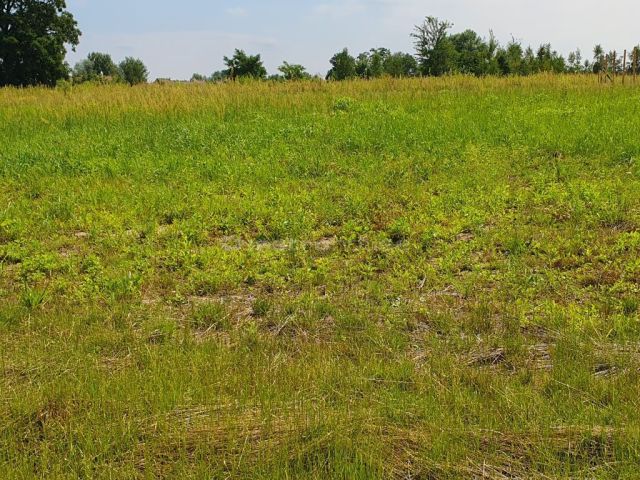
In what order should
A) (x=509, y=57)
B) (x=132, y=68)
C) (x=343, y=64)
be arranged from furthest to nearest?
(x=132, y=68) → (x=343, y=64) → (x=509, y=57)

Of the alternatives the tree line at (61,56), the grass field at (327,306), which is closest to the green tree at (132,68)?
the tree line at (61,56)

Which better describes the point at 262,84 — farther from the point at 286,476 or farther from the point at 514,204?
the point at 286,476

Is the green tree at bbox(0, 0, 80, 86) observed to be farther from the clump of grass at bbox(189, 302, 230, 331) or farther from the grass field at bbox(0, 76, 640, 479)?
the clump of grass at bbox(189, 302, 230, 331)

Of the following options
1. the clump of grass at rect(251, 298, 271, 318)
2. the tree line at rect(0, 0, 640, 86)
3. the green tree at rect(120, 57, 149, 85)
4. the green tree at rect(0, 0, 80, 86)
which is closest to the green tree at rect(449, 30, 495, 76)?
the tree line at rect(0, 0, 640, 86)

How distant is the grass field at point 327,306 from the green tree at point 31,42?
45731mm

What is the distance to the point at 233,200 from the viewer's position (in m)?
7.79

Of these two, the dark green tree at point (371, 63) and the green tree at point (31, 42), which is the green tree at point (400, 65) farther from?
the green tree at point (31, 42)

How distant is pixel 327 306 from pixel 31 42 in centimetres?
5426

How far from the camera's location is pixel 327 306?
15.0 ft

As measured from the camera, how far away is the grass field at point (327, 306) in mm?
2768

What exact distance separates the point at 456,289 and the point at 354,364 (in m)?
1.65

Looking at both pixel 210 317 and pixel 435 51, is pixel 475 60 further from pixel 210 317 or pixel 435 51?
pixel 210 317

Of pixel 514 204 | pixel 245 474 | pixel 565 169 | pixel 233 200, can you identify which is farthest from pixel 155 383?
pixel 565 169

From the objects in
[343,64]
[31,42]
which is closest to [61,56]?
[31,42]
